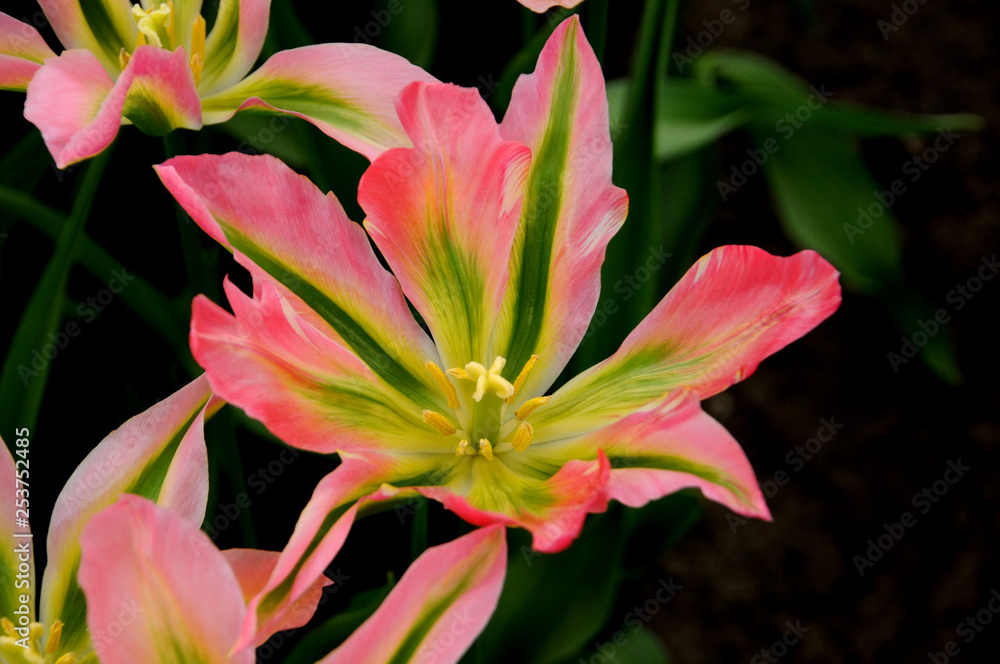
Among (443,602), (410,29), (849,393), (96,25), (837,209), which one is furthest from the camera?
(849,393)

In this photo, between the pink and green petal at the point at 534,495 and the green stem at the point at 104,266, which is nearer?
the pink and green petal at the point at 534,495

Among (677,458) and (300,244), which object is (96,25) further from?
(677,458)

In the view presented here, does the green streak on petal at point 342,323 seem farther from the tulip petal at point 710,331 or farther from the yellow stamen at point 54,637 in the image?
the yellow stamen at point 54,637

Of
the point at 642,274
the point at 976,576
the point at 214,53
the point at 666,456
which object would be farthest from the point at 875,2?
the point at 666,456

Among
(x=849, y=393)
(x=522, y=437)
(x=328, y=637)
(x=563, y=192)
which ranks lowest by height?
(x=849, y=393)

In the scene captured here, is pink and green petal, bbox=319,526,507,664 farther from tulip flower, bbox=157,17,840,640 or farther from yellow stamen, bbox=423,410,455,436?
yellow stamen, bbox=423,410,455,436

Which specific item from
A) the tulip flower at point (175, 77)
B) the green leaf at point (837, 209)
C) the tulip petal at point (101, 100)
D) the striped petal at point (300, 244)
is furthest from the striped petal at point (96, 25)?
the green leaf at point (837, 209)

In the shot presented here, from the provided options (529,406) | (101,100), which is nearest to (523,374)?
(529,406)
